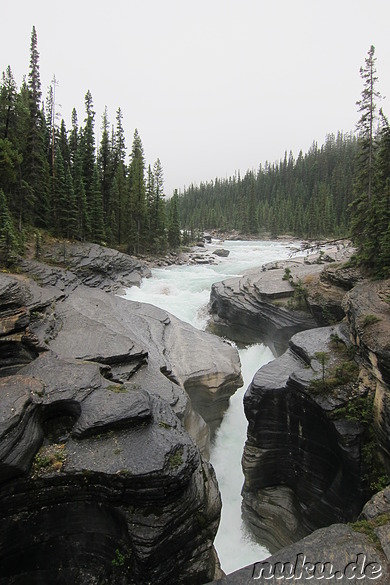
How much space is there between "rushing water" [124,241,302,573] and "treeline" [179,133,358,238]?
1440 inches

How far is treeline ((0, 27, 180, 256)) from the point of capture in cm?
2483

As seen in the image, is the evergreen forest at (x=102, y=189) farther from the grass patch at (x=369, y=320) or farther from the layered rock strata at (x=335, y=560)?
the layered rock strata at (x=335, y=560)

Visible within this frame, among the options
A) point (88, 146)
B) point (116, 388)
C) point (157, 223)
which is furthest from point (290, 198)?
point (116, 388)

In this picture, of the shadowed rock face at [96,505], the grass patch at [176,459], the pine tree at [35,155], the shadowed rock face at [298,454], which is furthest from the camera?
the pine tree at [35,155]

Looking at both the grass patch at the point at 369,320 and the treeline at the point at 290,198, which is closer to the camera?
Result: the grass patch at the point at 369,320

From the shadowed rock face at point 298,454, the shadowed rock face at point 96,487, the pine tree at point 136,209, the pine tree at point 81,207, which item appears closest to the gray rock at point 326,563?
the shadowed rock face at point 96,487

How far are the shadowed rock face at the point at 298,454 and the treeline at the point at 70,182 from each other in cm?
1827

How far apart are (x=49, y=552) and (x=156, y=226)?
137 ft

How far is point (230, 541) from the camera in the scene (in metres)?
9.92

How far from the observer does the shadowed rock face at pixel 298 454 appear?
857 centimetres

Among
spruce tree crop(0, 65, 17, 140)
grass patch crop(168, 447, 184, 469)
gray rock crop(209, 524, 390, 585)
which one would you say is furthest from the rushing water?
spruce tree crop(0, 65, 17, 140)

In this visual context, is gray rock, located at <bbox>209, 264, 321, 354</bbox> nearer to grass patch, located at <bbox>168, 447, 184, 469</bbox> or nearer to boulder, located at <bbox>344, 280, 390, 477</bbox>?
boulder, located at <bbox>344, 280, 390, 477</bbox>

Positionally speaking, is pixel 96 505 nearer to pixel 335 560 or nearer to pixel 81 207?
pixel 335 560

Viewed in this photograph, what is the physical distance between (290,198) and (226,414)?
318ft
